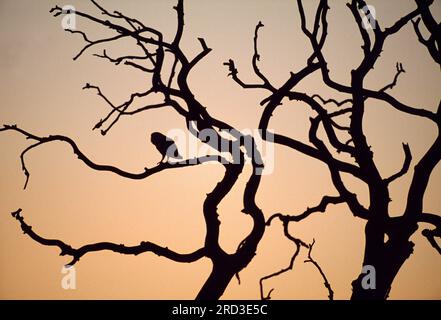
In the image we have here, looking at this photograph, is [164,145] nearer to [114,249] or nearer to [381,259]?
[114,249]

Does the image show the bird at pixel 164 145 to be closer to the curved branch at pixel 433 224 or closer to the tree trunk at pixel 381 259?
the tree trunk at pixel 381 259

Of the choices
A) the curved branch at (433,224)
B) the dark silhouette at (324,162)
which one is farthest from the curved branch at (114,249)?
the curved branch at (433,224)

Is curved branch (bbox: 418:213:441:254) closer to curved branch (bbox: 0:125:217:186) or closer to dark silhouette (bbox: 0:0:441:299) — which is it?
dark silhouette (bbox: 0:0:441:299)

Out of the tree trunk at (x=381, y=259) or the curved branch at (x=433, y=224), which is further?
the curved branch at (x=433, y=224)

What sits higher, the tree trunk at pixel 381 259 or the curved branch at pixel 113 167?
the curved branch at pixel 113 167

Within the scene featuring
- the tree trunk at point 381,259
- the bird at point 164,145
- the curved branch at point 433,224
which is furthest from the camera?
the bird at point 164,145

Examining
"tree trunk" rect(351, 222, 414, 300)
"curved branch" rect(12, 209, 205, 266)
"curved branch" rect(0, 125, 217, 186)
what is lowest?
"tree trunk" rect(351, 222, 414, 300)

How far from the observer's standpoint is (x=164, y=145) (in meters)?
3.16

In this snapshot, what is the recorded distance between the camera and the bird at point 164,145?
3.15 meters

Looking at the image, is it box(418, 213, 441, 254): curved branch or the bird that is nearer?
box(418, 213, 441, 254): curved branch

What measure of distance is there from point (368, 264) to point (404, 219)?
1.26 ft

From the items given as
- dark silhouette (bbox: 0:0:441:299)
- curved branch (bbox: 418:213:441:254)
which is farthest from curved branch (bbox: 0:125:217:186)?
curved branch (bbox: 418:213:441:254)

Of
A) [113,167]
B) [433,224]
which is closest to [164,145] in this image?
[113,167]

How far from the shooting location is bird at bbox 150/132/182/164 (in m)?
3.15
